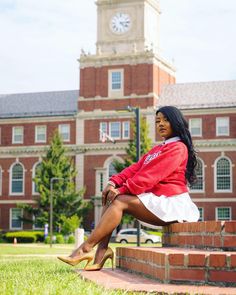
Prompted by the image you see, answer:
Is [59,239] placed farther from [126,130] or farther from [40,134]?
[40,134]

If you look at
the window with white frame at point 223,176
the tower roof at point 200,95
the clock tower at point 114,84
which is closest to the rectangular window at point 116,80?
the clock tower at point 114,84

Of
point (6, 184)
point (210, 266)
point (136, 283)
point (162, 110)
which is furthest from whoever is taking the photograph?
point (6, 184)

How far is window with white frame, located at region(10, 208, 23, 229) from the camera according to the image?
58.9 m

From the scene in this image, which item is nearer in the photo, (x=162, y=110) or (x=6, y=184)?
(x=162, y=110)

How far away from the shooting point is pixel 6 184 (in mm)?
60250

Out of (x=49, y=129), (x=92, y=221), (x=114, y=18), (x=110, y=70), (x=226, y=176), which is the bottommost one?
(x=92, y=221)

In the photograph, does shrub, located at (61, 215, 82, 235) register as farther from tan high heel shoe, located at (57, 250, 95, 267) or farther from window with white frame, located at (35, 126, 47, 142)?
tan high heel shoe, located at (57, 250, 95, 267)

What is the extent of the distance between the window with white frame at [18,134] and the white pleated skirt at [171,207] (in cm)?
5400

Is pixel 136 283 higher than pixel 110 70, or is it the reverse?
pixel 110 70

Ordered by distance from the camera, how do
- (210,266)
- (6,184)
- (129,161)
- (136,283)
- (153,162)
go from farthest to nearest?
(6,184) < (129,161) < (153,162) < (136,283) < (210,266)

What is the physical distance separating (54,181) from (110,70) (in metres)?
10.7

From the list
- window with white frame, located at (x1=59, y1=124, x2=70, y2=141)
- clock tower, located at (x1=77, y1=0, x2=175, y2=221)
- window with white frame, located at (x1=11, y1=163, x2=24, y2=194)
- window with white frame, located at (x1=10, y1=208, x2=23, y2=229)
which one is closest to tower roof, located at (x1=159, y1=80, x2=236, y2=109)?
clock tower, located at (x1=77, y1=0, x2=175, y2=221)

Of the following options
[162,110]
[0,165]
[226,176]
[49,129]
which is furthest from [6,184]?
[162,110]

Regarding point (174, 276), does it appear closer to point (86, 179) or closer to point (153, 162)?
point (153, 162)
